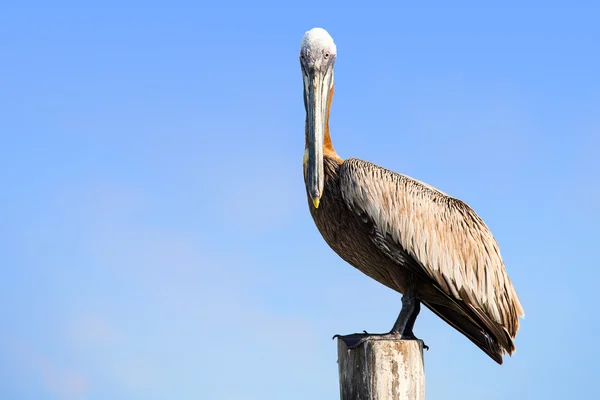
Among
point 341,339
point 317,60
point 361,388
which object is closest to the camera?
point 361,388

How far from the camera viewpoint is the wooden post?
191 inches

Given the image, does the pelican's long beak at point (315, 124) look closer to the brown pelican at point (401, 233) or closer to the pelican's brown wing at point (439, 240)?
the brown pelican at point (401, 233)

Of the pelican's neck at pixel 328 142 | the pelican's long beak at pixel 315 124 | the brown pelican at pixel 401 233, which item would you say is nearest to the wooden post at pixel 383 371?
the brown pelican at pixel 401 233

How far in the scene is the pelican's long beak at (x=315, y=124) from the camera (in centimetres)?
534

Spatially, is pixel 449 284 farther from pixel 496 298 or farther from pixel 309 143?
pixel 309 143

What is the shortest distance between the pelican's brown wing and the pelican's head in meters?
0.27

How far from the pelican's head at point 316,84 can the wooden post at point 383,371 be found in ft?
4.17

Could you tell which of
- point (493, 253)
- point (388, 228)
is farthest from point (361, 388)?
point (493, 253)

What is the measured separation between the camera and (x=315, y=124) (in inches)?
216

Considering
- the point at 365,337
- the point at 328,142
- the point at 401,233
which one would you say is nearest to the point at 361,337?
the point at 365,337

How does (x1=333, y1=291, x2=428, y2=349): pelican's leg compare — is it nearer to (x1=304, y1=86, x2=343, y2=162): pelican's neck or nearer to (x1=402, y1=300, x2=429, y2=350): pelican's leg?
(x1=402, y1=300, x2=429, y2=350): pelican's leg

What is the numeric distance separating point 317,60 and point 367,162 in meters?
0.90

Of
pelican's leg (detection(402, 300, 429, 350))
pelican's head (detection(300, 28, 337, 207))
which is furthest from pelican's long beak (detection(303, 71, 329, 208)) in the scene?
pelican's leg (detection(402, 300, 429, 350))

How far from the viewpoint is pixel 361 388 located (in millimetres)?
4887
